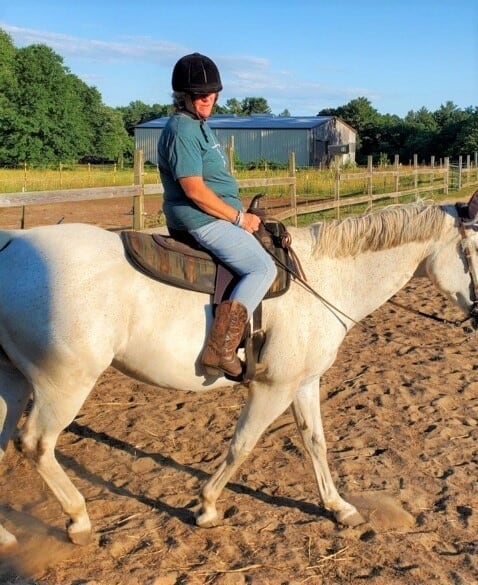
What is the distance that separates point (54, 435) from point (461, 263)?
251cm

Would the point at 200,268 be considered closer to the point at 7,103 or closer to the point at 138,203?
the point at 138,203

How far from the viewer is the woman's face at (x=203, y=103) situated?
331 cm

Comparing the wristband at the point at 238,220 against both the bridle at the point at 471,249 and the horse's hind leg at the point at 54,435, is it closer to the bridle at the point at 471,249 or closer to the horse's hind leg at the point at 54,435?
the horse's hind leg at the point at 54,435

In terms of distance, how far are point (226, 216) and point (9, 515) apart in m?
2.26

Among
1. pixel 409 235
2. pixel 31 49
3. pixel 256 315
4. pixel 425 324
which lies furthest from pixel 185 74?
pixel 31 49

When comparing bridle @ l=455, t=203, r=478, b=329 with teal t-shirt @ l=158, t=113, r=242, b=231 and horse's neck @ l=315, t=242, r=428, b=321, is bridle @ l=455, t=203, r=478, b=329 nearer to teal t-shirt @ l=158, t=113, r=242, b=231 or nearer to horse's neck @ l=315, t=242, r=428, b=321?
horse's neck @ l=315, t=242, r=428, b=321

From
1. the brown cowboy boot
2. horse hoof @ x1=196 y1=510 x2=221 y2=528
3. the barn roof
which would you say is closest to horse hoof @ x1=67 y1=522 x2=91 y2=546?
horse hoof @ x1=196 y1=510 x2=221 y2=528

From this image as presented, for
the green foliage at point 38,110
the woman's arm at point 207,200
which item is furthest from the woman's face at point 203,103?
the green foliage at point 38,110

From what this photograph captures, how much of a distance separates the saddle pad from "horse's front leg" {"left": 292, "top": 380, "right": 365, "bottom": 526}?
0.75 m

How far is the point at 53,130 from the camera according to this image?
2432 inches

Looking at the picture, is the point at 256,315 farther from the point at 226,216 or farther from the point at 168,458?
the point at 168,458

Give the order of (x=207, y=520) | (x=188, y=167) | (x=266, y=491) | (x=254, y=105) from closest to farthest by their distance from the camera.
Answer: (x=188, y=167) → (x=207, y=520) → (x=266, y=491) → (x=254, y=105)

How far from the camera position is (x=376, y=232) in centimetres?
375

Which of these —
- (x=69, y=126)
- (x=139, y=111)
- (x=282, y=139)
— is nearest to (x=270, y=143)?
(x=282, y=139)
